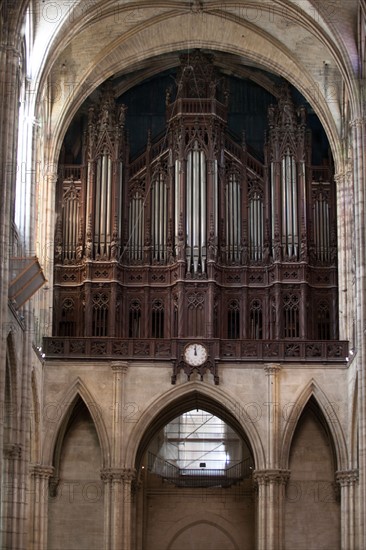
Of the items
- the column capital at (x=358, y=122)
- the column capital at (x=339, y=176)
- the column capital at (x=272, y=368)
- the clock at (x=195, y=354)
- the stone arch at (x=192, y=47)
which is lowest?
the column capital at (x=272, y=368)

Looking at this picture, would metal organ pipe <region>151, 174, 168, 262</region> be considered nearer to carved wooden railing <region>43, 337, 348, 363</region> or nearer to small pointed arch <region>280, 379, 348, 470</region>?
carved wooden railing <region>43, 337, 348, 363</region>

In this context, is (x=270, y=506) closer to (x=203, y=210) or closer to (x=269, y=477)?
(x=269, y=477)

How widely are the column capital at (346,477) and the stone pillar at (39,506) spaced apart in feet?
27.4

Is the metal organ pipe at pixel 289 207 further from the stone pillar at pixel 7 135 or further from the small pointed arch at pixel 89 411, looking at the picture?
the stone pillar at pixel 7 135

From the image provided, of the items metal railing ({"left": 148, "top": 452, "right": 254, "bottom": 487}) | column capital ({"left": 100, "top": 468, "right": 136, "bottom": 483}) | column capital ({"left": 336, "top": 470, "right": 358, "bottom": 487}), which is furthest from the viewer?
metal railing ({"left": 148, "top": 452, "right": 254, "bottom": 487})

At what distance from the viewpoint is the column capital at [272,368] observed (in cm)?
3969

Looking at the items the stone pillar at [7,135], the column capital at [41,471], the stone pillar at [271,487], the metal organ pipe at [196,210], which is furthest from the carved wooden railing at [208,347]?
the stone pillar at [7,135]

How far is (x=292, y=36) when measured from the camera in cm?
4212

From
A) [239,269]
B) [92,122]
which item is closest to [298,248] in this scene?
[239,269]

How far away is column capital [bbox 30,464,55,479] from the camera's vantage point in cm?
3912

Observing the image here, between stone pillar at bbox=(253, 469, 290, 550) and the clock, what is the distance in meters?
3.63

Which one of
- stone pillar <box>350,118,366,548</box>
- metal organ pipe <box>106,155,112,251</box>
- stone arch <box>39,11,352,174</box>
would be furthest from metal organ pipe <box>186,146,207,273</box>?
stone pillar <box>350,118,366,548</box>

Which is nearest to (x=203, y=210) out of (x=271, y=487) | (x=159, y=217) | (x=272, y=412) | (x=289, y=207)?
(x=159, y=217)

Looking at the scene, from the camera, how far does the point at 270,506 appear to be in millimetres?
38969
